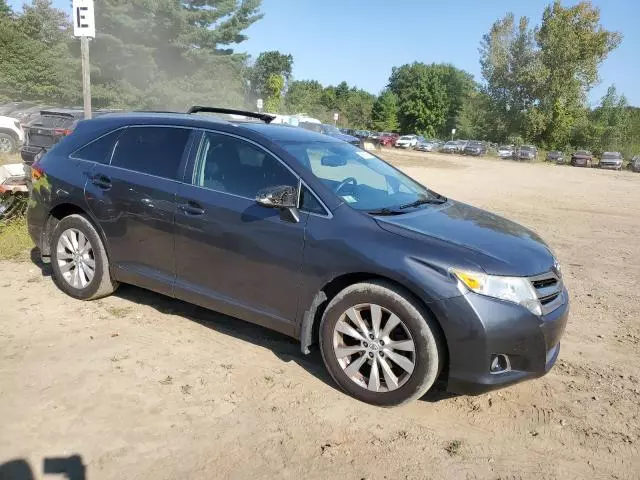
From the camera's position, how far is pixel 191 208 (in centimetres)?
396

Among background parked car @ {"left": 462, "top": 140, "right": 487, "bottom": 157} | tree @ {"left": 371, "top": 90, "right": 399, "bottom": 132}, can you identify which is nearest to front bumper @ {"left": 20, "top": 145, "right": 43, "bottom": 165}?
background parked car @ {"left": 462, "top": 140, "right": 487, "bottom": 157}

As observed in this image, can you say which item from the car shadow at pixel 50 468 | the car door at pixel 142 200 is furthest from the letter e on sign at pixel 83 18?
the car shadow at pixel 50 468

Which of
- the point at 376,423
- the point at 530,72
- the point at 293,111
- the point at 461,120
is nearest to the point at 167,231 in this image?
the point at 376,423

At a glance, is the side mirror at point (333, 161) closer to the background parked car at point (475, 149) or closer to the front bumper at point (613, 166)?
the front bumper at point (613, 166)

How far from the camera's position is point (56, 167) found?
15.9ft

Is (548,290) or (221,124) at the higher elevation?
(221,124)

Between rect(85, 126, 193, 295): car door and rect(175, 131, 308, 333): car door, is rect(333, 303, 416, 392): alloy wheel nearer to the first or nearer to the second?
rect(175, 131, 308, 333): car door

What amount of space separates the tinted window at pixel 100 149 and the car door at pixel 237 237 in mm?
971

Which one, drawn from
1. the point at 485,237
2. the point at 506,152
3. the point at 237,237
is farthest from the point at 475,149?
the point at 237,237

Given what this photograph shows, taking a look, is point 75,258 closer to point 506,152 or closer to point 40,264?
point 40,264

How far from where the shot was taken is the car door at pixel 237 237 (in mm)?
3613

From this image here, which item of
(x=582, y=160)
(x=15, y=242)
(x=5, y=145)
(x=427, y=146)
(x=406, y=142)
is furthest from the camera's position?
(x=406, y=142)

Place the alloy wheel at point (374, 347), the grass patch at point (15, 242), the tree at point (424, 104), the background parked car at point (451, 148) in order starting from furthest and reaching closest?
the tree at point (424, 104) → the background parked car at point (451, 148) → the grass patch at point (15, 242) → the alloy wheel at point (374, 347)

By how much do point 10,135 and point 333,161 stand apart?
1411 cm
